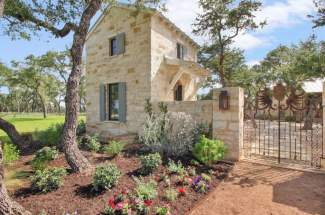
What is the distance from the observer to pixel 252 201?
3826mm

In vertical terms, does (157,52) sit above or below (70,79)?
above

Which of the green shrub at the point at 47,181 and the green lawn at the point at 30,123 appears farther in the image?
the green lawn at the point at 30,123

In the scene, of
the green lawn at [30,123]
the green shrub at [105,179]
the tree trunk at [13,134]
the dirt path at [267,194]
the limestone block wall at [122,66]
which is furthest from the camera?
the green lawn at [30,123]

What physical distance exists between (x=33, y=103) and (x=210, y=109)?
6672cm

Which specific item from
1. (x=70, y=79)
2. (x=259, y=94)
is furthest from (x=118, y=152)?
(x=259, y=94)

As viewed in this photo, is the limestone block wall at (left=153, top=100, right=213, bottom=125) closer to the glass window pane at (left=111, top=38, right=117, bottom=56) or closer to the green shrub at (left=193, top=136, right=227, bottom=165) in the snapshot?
the green shrub at (left=193, top=136, right=227, bottom=165)

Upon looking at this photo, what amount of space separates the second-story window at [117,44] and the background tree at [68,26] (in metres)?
2.19

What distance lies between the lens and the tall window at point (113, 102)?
10828 mm

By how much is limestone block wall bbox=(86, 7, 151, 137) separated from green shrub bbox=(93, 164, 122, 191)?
5241mm

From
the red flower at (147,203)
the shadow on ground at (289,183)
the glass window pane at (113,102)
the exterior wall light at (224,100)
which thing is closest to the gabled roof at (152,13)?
the glass window pane at (113,102)

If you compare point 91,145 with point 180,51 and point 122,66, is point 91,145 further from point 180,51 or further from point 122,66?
point 180,51

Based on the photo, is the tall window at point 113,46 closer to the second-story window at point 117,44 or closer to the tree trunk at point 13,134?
the second-story window at point 117,44

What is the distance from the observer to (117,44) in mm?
10539

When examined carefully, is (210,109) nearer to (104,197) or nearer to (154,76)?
(154,76)
